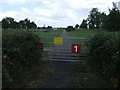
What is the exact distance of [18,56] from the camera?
14.2 feet

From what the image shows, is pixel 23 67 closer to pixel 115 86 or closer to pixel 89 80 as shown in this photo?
pixel 89 80

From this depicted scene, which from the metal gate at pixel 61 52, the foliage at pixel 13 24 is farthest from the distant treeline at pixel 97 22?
the metal gate at pixel 61 52

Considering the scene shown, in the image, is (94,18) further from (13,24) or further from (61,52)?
(61,52)

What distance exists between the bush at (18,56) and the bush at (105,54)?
5.60 feet

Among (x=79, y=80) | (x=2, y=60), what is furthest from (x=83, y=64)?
(x=2, y=60)

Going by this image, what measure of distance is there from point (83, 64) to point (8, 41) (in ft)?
8.43

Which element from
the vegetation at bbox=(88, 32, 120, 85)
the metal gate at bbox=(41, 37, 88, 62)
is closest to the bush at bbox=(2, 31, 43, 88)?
the metal gate at bbox=(41, 37, 88, 62)

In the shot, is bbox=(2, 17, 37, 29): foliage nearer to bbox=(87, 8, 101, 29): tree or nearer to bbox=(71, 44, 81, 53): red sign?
bbox=(71, 44, 81, 53): red sign

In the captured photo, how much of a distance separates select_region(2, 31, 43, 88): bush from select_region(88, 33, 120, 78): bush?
171cm

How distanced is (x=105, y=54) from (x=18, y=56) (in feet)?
7.44

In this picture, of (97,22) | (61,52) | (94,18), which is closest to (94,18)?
(94,18)

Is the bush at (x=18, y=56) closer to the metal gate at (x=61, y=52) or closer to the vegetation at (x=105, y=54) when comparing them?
the metal gate at (x=61, y=52)

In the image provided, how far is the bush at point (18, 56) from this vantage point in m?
3.85

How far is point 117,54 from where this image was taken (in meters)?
3.59
